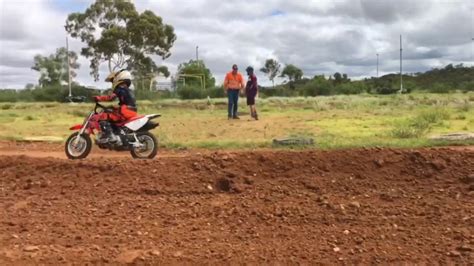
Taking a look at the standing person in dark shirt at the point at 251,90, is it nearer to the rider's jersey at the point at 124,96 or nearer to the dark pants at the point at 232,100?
the dark pants at the point at 232,100

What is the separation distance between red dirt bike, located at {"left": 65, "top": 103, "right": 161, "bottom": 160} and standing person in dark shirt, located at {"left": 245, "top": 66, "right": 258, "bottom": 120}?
26.1 feet

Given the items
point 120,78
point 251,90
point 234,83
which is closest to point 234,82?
point 234,83

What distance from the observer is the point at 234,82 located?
17.2 meters

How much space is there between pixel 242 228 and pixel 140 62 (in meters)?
48.7

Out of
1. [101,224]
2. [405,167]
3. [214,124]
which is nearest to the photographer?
[101,224]

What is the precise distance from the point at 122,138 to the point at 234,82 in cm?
796

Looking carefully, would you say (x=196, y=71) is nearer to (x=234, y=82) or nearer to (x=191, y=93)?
(x=191, y=93)

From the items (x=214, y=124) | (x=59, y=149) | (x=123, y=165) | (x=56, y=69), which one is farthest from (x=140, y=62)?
(x=123, y=165)

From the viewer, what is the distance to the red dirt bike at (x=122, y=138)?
9555mm

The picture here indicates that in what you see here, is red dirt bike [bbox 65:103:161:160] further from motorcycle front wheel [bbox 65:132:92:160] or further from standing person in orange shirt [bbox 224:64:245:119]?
standing person in orange shirt [bbox 224:64:245:119]

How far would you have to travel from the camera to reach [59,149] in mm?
11883

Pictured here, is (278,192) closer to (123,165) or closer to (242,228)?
(242,228)

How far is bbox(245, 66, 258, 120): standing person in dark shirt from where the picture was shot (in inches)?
687

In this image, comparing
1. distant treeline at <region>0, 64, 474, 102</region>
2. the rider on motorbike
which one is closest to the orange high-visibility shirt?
the rider on motorbike
